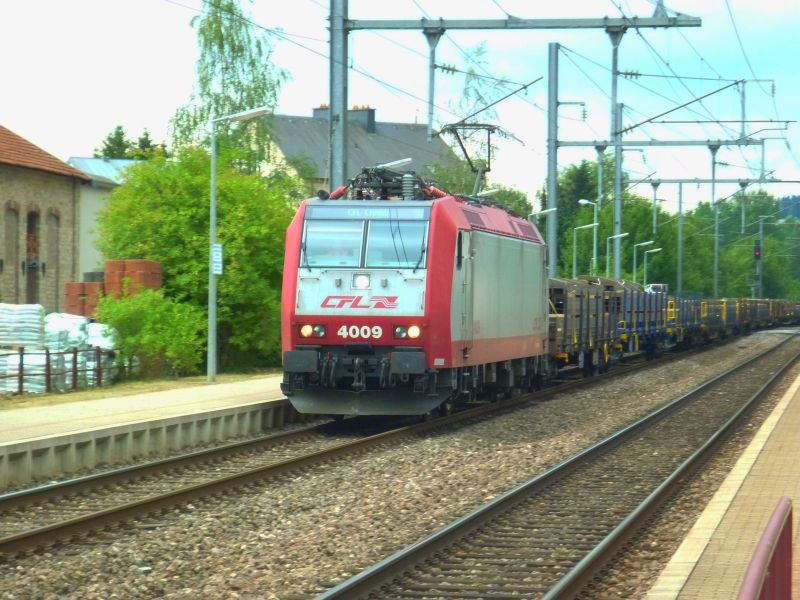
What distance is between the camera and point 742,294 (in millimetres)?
105562

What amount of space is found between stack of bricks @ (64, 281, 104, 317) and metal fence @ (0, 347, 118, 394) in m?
3.57

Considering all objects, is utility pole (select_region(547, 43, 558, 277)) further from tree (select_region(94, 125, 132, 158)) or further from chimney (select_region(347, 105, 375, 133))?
tree (select_region(94, 125, 132, 158))

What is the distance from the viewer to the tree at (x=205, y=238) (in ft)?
97.1

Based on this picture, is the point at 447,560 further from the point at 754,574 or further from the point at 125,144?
the point at 125,144

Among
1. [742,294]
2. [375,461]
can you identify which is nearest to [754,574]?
[375,461]

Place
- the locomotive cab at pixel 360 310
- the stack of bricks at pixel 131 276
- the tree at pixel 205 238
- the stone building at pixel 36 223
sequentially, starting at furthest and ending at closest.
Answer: the stone building at pixel 36 223 → the tree at pixel 205 238 → the stack of bricks at pixel 131 276 → the locomotive cab at pixel 360 310

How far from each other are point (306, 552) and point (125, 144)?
106004 millimetres

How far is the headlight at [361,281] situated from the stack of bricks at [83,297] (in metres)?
12.1

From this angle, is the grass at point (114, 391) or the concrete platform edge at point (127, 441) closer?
the concrete platform edge at point (127, 441)

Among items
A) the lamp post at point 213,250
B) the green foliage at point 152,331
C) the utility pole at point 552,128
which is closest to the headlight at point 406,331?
the lamp post at point 213,250

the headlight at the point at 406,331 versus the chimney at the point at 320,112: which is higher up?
the chimney at the point at 320,112

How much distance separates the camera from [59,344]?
26.9 m

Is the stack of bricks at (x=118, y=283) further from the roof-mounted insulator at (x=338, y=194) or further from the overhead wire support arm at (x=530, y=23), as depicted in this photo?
the roof-mounted insulator at (x=338, y=194)

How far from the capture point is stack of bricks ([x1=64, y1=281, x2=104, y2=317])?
94.2 ft
